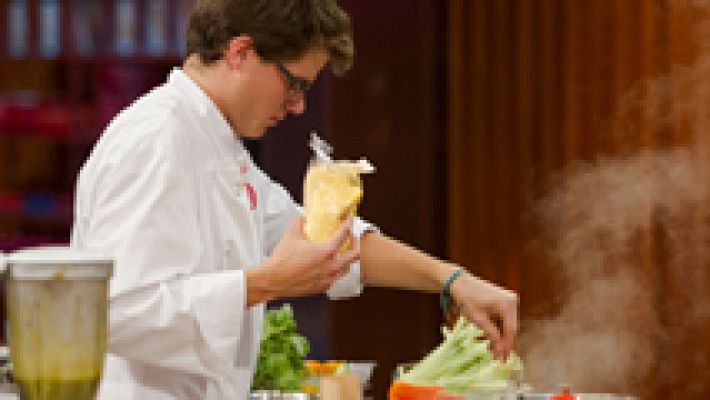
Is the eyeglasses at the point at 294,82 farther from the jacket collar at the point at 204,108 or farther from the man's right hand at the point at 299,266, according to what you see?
the man's right hand at the point at 299,266

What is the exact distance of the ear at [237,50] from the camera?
2.16 meters

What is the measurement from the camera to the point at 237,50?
7.10 ft

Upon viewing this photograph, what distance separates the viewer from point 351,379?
2.07 meters

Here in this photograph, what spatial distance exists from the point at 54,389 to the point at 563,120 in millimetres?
4329

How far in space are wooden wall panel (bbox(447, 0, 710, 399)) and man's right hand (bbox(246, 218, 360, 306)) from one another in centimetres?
336

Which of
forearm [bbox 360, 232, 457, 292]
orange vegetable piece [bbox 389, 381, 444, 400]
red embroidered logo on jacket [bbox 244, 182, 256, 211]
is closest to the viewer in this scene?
orange vegetable piece [bbox 389, 381, 444, 400]

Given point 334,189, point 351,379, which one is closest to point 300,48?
point 334,189

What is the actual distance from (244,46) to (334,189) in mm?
400

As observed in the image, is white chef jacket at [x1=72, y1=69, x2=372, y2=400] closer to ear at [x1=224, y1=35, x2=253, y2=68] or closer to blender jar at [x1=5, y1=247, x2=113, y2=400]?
ear at [x1=224, y1=35, x2=253, y2=68]

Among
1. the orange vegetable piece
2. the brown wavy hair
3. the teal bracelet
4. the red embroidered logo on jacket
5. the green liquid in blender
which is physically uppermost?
the brown wavy hair

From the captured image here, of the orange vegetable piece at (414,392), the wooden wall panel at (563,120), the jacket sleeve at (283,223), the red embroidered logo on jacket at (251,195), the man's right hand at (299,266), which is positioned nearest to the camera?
the man's right hand at (299,266)

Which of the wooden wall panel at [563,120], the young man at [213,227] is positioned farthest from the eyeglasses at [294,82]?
the wooden wall panel at [563,120]

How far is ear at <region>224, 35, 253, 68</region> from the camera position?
7.07ft

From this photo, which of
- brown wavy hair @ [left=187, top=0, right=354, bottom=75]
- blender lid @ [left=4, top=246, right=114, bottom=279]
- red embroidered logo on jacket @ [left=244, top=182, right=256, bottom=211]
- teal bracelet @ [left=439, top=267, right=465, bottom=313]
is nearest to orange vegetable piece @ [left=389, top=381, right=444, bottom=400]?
teal bracelet @ [left=439, top=267, right=465, bottom=313]
